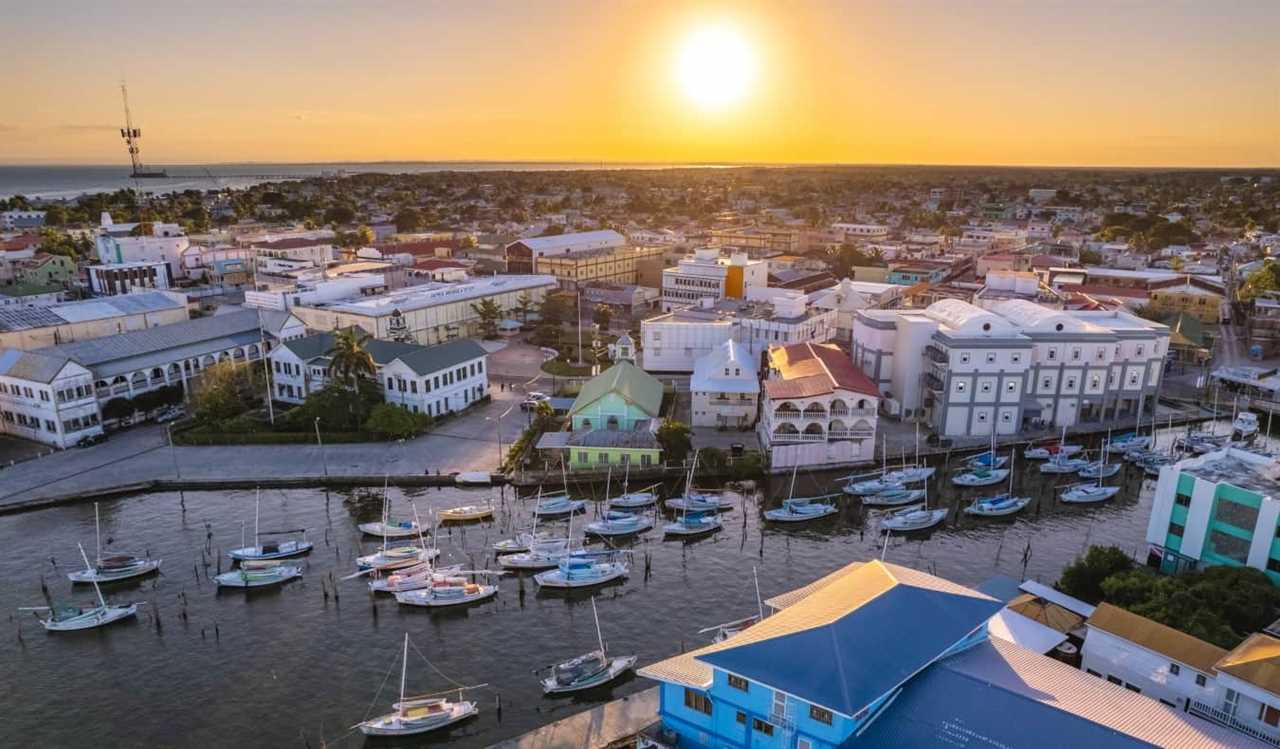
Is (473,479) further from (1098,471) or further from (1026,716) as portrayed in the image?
(1098,471)

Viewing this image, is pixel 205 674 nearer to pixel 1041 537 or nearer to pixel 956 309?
pixel 1041 537

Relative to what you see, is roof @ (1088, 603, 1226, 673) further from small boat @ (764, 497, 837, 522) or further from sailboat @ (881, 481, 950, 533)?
small boat @ (764, 497, 837, 522)

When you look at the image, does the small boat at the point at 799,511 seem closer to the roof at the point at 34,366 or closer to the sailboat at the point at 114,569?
the sailboat at the point at 114,569

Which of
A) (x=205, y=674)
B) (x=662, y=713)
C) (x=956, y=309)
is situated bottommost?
(x=205, y=674)

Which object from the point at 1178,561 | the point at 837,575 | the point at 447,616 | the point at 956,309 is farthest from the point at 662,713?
the point at 956,309

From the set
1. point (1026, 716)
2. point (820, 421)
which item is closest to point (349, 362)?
point (820, 421)

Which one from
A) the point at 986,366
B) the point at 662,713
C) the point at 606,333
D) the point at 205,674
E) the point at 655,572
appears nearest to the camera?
the point at 662,713
